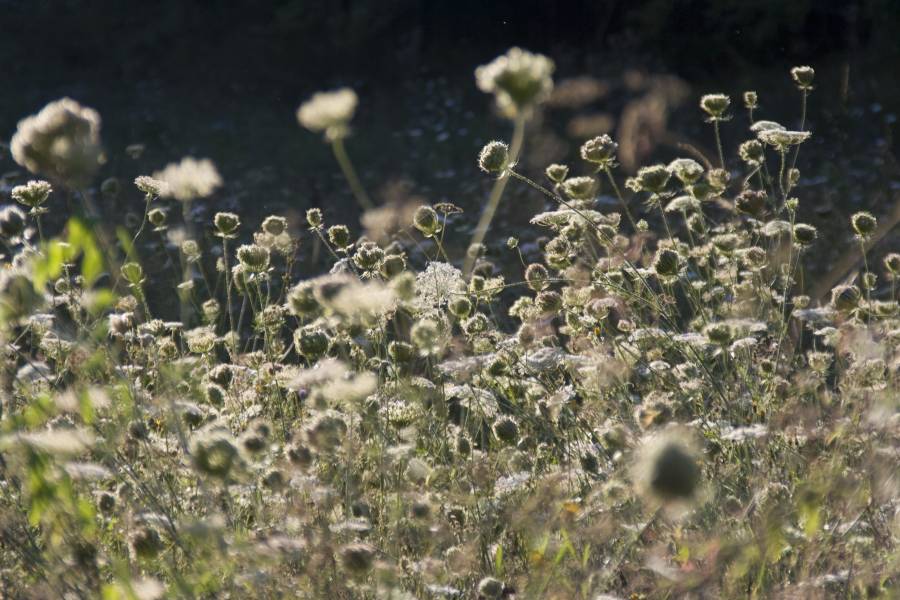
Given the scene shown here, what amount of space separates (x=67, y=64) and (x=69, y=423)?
528 inches

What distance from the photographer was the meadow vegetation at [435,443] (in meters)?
1.61

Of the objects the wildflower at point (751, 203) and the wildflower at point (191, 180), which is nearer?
the wildflower at point (191, 180)

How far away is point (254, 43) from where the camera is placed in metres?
14.7

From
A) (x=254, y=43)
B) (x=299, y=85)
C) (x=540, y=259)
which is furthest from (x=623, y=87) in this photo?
(x=540, y=259)

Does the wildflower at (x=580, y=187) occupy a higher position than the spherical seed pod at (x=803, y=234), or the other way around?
the wildflower at (x=580, y=187)

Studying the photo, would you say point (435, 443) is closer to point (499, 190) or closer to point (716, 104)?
point (499, 190)

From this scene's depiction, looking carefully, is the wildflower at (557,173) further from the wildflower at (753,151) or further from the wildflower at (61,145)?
the wildflower at (61,145)

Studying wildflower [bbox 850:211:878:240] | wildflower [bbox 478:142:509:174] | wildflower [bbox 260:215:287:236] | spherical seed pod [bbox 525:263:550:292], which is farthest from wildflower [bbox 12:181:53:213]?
wildflower [bbox 850:211:878:240]

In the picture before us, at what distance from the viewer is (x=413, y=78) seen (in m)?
13.4

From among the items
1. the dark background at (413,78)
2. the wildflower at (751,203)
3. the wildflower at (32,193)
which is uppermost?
the wildflower at (32,193)

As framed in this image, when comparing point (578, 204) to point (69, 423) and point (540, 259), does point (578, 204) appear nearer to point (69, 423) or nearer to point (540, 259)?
point (69, 423)

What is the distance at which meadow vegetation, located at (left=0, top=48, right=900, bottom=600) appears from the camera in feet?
5.30

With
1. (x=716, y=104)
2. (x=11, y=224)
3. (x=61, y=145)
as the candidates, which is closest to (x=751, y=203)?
(x=716, y=104)

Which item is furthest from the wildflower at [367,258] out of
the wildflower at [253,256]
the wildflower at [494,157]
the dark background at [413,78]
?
the dark background at [413,78]
